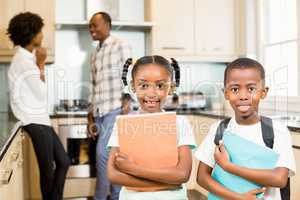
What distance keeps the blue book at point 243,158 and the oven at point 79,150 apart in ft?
7.29

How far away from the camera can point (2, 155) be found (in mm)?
1512

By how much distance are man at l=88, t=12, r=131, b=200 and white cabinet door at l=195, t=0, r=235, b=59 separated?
993mm

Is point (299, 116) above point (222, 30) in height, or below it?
below

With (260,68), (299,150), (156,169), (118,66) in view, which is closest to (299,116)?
(299,150)

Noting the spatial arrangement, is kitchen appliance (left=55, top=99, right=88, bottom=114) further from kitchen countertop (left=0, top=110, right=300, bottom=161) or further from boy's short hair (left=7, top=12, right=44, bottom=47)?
boy's short hair (left=7, top=12, right=44, bottom=47)

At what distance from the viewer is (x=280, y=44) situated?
3451mm

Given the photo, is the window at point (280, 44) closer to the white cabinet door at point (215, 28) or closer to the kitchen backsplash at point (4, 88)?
the white cabinet door at point (215, 28)

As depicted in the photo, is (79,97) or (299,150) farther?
(79,97)

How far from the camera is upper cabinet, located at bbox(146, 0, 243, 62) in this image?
361cm

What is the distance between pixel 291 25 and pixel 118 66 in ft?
4.71

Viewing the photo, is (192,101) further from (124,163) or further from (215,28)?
(124,163)

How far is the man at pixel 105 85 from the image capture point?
293cm

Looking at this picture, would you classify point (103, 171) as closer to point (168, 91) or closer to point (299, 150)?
point (299, 150)

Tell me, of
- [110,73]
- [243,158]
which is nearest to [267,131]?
[243,158]
